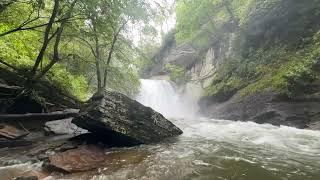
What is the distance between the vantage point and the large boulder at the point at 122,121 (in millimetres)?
8758

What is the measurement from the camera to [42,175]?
240 inches

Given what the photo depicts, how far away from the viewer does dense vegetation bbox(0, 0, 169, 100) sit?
9367 millimetres

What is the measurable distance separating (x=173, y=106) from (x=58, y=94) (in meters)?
18.0

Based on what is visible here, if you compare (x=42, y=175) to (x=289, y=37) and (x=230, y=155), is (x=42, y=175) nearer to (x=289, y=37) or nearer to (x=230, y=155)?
(x=230, y=155)

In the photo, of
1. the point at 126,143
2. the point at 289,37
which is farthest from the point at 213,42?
the point at 126,143

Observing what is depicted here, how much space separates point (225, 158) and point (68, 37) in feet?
31.3

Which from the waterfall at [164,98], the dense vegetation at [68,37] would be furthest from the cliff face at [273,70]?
the waterfall at [164,98]

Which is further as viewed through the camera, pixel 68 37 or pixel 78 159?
pixel 68 37

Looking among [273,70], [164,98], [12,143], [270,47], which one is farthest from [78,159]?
[164,98]

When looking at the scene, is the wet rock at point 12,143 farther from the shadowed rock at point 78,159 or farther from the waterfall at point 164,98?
the waterfall at point 164,98

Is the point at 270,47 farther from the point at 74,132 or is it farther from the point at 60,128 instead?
the point at 60,128

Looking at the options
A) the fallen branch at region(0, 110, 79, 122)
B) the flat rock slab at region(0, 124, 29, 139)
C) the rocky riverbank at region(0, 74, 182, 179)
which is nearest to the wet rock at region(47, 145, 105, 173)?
the rocky riverbank at region(0, 74, 182, 179)

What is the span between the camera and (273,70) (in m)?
15.3

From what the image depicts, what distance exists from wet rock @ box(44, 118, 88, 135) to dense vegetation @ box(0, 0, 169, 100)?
1645 mm
